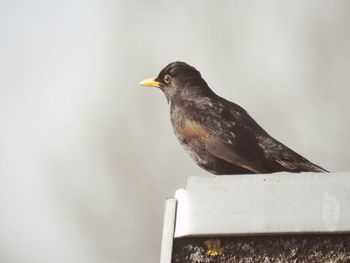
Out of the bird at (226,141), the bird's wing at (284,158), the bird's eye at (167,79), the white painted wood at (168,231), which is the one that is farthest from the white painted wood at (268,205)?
the bird's eye at (167,79)

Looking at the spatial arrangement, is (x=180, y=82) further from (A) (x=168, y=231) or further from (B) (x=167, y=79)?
(A) (x=168, y=231)

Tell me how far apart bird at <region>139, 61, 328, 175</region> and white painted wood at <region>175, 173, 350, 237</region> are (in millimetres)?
2345

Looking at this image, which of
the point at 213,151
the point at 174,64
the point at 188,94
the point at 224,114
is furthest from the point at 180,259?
the point at 174,64

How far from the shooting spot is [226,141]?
5.70 meters

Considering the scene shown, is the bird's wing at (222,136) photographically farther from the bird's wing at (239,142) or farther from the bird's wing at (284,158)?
the bird's wing at (284,158)

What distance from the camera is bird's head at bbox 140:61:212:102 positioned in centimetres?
676

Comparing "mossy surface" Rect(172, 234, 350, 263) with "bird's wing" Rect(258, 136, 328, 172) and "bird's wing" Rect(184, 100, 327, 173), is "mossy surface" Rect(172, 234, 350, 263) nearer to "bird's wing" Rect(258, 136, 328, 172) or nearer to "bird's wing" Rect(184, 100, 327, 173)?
"bird's wing" Rect(184, 100, 327, 173)

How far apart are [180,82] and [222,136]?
1.33 metres

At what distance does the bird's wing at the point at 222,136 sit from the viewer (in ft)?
18.0

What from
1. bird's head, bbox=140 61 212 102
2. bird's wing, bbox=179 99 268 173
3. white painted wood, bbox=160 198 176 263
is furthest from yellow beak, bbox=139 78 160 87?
white painted wood, bbox=160 198 176 263

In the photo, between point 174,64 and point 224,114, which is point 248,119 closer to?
point 224,114

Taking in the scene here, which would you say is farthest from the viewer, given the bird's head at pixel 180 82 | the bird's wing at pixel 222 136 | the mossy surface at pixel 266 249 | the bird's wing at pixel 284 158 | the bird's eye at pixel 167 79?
the bird's eye at pixel 167 79

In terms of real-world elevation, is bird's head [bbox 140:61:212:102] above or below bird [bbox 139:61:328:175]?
above

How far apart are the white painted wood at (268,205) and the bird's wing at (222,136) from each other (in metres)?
2.40
